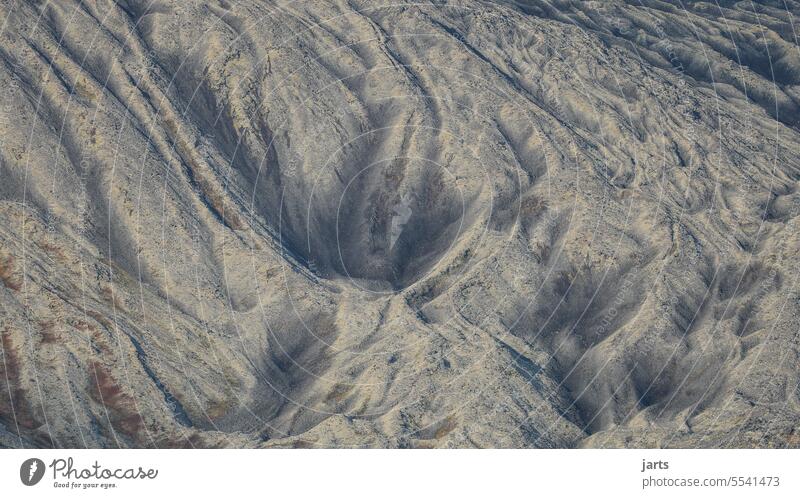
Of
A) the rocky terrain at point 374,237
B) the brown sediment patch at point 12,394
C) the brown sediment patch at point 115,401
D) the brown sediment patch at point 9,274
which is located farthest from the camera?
the brown sediment patch at point 9,274

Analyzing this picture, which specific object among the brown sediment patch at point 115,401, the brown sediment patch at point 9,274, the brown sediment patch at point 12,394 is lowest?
the brown sediment patch at point 115,401

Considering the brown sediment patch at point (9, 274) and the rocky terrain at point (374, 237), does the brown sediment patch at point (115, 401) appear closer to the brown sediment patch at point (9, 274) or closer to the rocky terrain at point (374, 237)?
the rocky terrain at point (374, 237)

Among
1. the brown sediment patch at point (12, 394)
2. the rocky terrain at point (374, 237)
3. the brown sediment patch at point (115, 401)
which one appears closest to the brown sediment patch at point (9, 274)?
the rocky terrain at point (374, 237)

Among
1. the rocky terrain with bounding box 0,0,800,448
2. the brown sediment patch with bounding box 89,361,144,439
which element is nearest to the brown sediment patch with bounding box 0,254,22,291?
the rocky terrain with bounding box 0,0,800,448

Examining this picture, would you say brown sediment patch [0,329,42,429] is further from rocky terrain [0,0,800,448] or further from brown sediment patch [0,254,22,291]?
brown sediment patch [0,254,22,291]

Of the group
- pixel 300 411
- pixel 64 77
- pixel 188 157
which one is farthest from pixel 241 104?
pixel 300 411

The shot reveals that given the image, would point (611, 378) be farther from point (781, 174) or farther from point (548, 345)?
point (781, 174)

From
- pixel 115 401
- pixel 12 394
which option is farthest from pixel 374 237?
pixel 12 394

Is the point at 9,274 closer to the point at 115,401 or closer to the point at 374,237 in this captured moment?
the point at 115,401
